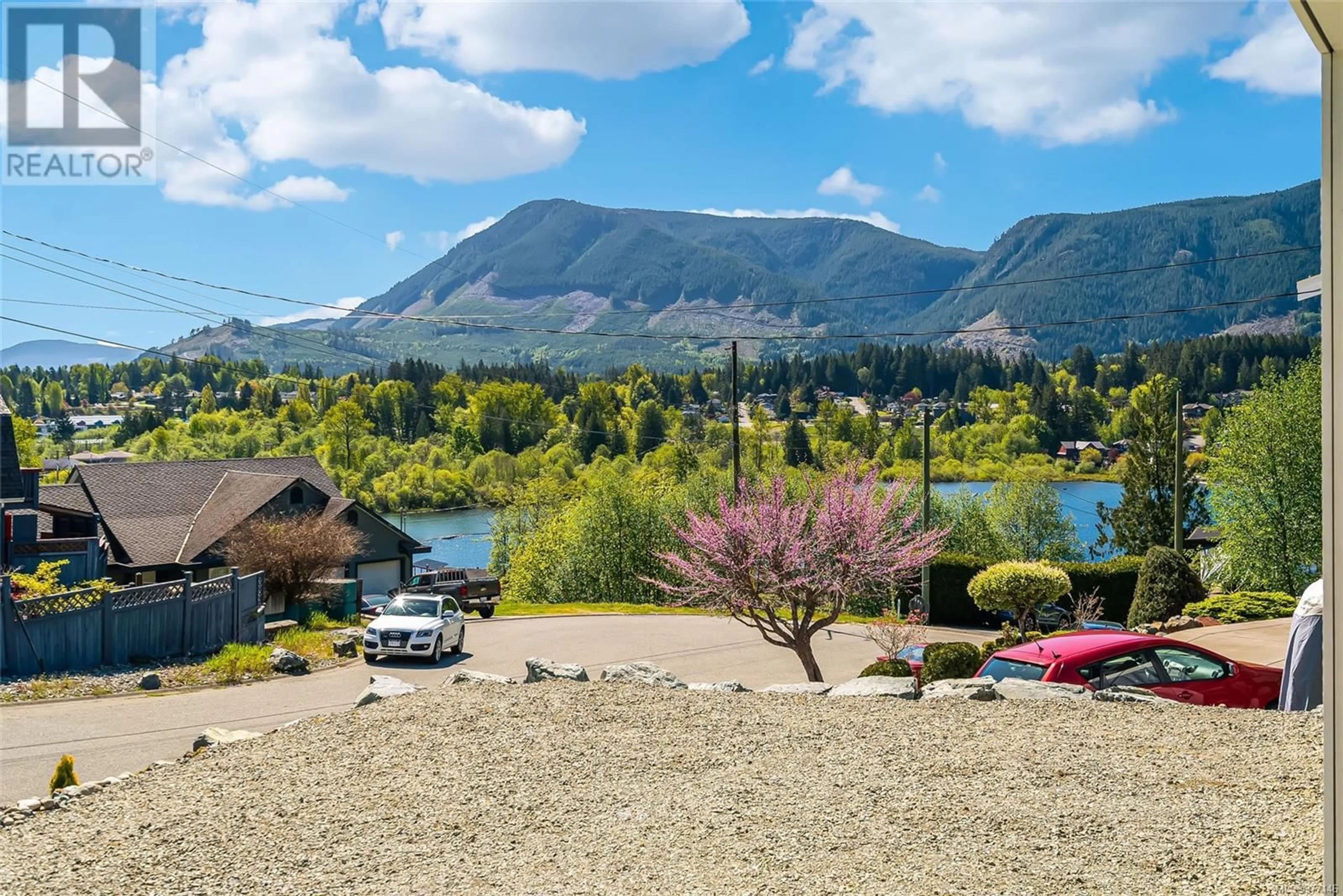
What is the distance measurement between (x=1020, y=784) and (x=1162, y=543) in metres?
50.9

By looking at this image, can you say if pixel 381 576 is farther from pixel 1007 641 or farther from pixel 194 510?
pixel 1007 641

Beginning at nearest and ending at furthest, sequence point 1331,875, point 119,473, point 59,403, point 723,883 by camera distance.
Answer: point 1331,875
point 723,883
point 119,473
point 59,403

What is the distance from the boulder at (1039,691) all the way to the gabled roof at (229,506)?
28.8 metres

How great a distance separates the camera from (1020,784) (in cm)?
673

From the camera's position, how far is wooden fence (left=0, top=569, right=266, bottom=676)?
16469 millimetres

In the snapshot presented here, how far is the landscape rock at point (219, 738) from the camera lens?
30.9ft

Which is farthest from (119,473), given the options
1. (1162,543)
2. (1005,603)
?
(1162,543)

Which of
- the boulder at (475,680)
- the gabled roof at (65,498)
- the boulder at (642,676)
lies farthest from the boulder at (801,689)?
the gabled roof at (65,498)

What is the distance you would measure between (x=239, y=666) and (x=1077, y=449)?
135 m

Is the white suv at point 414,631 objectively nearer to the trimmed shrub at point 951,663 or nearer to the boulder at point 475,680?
the boulder at point 475,680

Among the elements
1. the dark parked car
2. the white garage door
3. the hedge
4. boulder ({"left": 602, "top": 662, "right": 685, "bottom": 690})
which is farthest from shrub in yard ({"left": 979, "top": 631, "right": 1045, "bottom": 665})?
the white garage door

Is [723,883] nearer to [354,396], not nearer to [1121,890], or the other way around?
[1121,890]

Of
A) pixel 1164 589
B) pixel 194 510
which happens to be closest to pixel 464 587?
pixel 194 510

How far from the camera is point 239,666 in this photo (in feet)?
57.6
